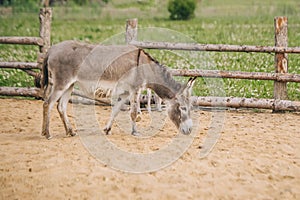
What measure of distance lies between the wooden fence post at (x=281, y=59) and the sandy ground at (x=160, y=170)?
172 cm

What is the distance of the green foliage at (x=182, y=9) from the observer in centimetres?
3238

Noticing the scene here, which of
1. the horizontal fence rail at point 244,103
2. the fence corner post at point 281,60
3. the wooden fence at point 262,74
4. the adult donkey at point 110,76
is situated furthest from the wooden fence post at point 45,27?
the fence corner post at point 281,60

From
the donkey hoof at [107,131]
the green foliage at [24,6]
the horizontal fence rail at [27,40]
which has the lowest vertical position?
the donkey hoof at [107,131]

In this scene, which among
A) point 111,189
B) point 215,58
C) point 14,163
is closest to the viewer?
point 111,189

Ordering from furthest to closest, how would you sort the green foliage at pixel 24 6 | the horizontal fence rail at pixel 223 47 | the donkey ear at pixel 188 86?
the green foliage at pixel 24 6
the horizontal fence rail at pixel 223 47
the donkey ear at pixel 188 86

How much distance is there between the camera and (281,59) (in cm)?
984

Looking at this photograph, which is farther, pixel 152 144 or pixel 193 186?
pixel 152 144

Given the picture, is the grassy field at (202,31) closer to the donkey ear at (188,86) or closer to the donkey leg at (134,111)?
the donkey leg at (134,111)

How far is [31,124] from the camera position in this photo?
340 inches

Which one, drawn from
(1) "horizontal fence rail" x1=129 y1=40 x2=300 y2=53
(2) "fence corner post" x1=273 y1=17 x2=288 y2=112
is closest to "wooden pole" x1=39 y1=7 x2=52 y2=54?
(1) "horizontal fence rail" x1=129 y1=40 x2=300 y2=53

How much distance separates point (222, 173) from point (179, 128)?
1837 mm

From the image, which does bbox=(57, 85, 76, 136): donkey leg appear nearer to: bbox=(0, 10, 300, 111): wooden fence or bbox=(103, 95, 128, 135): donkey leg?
bbox=(103, 95, 128, 135): donkey leg

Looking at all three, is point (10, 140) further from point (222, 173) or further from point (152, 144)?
point (222, 173)

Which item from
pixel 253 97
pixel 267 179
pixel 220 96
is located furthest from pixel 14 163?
pixel 253 97
